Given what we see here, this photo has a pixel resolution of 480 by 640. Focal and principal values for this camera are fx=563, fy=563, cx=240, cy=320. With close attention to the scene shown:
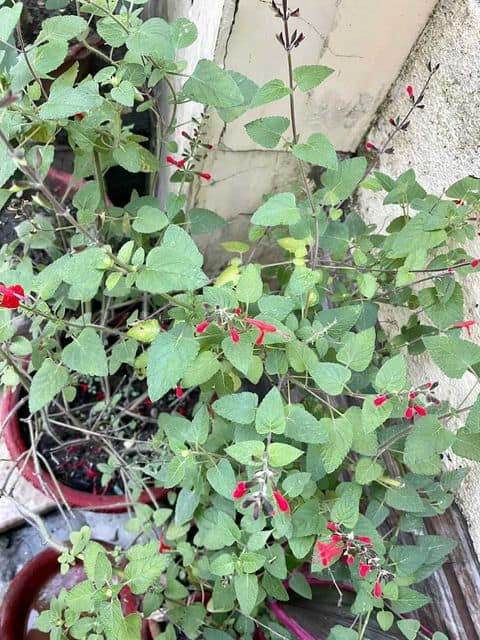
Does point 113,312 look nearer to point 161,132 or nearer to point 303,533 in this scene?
point 161,132

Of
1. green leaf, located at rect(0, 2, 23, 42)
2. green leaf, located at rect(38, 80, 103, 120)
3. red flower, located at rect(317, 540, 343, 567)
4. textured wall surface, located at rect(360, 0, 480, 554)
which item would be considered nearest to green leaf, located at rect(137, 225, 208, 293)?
green leaf, located at rect(38, 80, 103, 120)

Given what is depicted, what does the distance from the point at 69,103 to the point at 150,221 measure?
0.20 m

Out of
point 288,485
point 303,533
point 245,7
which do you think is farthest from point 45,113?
point 303,533

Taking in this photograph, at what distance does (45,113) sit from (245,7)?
381 mm

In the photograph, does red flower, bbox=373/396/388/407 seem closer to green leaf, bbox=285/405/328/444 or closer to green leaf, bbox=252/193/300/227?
green leaf, bbox=285/405/328/444

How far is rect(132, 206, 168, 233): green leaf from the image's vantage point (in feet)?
2.75

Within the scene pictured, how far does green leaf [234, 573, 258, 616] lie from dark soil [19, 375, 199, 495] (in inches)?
22.3

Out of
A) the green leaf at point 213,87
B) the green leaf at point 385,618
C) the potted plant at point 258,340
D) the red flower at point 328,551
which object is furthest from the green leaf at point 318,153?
the green leaf at point 385,618

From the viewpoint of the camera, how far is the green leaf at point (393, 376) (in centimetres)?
76

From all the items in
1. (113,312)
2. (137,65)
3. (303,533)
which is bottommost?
(113,312)

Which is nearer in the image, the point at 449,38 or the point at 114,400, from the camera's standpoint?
the point at 449,38

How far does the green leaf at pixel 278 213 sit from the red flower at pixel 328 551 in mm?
470

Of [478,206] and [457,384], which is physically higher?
[478,206]

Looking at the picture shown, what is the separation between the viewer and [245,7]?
890mm
